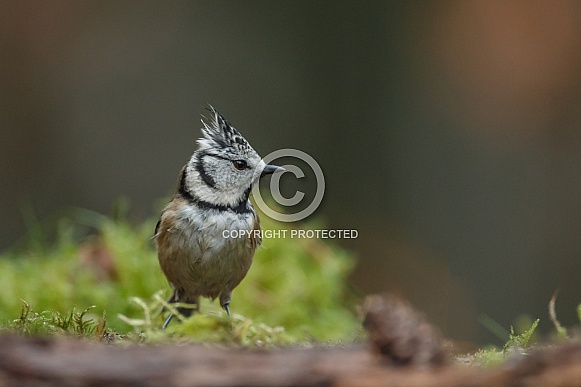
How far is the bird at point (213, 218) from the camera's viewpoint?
13.4 feet

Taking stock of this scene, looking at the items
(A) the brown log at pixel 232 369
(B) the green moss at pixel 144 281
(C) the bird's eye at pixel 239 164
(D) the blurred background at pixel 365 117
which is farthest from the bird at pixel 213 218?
(D) the blurred background at pixel 365 117

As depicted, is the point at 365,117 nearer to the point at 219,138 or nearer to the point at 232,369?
the point at 219,138

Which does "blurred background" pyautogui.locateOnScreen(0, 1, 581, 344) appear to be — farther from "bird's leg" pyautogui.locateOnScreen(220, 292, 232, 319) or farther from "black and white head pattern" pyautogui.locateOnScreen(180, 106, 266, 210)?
"black and white head pattern" pyautogui.locateOnScreen(180, 106, 266, 210)

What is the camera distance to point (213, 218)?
13.6ft

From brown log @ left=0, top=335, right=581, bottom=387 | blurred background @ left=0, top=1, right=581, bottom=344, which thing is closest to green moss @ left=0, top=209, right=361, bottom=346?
brown log @ left=0, top=335, right=581, bottom=387

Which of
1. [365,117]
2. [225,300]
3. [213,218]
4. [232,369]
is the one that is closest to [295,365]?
[232,369]

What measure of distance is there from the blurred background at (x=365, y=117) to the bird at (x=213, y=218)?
5.22m

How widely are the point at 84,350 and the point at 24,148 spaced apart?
9.80m

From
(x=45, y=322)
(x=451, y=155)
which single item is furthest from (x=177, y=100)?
(x=45, y=322)

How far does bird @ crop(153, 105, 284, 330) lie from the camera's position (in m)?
4.10

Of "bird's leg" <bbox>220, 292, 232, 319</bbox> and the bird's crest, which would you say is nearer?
the bird's crest

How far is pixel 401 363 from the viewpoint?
1994mm

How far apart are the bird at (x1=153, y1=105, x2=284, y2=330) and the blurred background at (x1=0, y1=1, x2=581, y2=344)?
5.22 meters

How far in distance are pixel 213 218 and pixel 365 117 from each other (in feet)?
23.2
